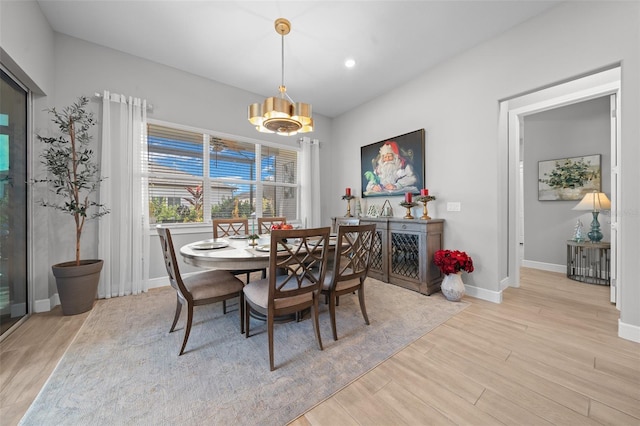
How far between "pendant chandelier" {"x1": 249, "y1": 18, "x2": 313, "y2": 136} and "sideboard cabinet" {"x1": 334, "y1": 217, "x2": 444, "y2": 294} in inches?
68.4

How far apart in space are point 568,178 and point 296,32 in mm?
4524

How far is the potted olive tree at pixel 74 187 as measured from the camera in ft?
7.54

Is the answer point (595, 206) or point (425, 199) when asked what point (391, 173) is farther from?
point (595, 206)

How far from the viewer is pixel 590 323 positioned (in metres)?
2.15

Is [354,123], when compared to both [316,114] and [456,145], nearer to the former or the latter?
[316,114]

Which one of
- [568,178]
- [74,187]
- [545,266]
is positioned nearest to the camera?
[74,187]

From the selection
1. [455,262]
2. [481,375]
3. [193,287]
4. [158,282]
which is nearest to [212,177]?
[158,282]

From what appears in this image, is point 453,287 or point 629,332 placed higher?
point 453,287

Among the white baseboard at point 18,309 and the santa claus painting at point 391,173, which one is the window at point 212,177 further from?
the santa claus painting at point 391,173

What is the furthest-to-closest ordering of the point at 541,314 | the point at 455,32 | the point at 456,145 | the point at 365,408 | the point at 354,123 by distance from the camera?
the point at 354,123
the point at 456,145
the point at 455,32
the point at 541,314
the point at 365,408

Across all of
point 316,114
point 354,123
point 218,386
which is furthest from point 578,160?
point 218,386

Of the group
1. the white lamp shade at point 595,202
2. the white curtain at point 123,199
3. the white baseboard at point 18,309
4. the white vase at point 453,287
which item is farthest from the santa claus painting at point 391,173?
the white baseboard at point 18,309

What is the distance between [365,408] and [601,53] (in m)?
3.29

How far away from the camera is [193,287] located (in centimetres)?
184
